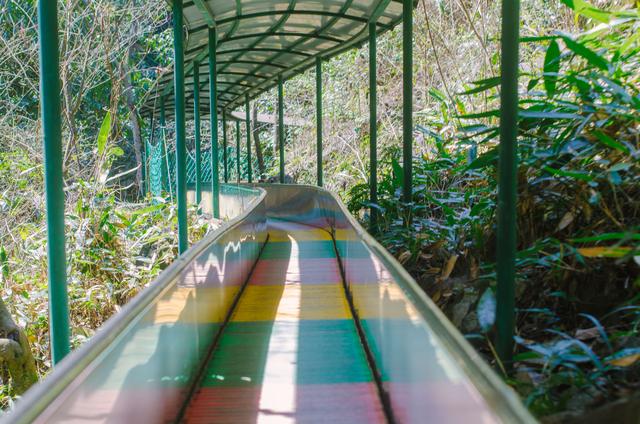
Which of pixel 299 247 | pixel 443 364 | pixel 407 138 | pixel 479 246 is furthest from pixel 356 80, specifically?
pixel 443 364

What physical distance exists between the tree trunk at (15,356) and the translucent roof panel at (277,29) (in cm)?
472

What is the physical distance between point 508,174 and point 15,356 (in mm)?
4325

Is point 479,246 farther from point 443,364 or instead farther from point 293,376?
point 443,364

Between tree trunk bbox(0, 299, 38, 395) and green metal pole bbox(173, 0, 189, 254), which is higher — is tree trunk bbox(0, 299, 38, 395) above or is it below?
below

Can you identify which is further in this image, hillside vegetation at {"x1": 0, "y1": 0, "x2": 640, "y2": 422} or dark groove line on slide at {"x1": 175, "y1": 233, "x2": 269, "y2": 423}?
dark groove line on slide at {"x1": 175, "y1": 233, "x2": 269, "y2": 423}

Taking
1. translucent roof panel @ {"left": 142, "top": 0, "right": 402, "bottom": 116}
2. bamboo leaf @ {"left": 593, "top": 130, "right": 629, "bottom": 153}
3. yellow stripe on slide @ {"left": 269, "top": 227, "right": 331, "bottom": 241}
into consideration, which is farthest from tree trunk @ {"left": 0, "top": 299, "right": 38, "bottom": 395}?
yellow stripe on slide @ {"left": 269, "top": 227, "right": 331, "bottom": 241}

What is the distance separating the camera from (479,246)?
173 inches

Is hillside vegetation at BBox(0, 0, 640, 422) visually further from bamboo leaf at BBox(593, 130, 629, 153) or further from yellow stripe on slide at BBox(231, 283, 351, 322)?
yellow stripe on slide at BBox(231, 283, 351, 322)

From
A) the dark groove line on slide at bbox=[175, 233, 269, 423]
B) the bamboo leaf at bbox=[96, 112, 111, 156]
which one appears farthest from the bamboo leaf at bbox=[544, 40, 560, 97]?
the bamboo leaf at bbox=[96, 112, 111, 156]

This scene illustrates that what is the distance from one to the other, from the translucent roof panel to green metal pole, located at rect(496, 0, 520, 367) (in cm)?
610

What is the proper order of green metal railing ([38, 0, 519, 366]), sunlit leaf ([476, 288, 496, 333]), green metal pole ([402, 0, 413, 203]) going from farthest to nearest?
green metal pole ([402, 0, 413, 203]) → sunlit leaf ([476, 288, 496, 333]) → green metal railing ([38, 0, 519, 366])

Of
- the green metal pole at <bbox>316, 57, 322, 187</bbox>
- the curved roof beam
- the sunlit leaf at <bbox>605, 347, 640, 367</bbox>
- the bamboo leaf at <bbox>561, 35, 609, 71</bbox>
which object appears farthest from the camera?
the green metal pole at <bbox>316, 57, 322, 187</bbox>

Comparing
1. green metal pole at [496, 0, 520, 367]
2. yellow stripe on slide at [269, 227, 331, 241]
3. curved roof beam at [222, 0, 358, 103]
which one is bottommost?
yellow stripe on slide at [269, 227, 331, 241]

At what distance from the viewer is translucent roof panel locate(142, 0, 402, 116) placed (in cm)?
934
